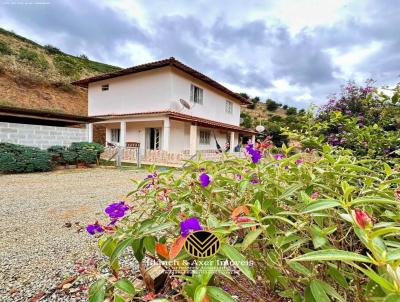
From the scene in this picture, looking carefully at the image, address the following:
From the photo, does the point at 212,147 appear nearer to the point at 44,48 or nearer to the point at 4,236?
the point at 4,236

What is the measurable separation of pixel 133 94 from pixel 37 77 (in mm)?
13463

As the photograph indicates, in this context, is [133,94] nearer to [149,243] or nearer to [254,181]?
[254,181]

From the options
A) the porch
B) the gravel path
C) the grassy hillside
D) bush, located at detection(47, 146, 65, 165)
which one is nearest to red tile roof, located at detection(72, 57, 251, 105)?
the porch

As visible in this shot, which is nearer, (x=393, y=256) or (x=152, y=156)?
(x=393, y=256)

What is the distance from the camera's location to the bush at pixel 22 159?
8.34 meters

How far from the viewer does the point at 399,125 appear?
310 cm

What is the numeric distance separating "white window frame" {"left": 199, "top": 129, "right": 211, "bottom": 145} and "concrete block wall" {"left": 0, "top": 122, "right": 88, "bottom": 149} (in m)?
8.57

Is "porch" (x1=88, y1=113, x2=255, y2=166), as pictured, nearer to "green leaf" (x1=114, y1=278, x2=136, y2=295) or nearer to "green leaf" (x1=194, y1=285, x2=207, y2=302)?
"green leaf" (x1=114, y1=278, x2=136, y2=295)

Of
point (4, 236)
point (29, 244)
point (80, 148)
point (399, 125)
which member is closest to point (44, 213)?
point (4, 236)

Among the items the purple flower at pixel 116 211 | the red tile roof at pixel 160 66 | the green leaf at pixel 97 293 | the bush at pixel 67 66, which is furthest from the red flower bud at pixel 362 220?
the bush at pixel 67 66

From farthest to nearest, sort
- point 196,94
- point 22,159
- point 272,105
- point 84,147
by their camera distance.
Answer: point 272,105 < point 196,94 < point 84,147 < point 22,159

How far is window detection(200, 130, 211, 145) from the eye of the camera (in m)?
18.6

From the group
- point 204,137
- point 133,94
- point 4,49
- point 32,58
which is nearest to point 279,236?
point 133,94

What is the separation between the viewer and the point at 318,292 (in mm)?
709
